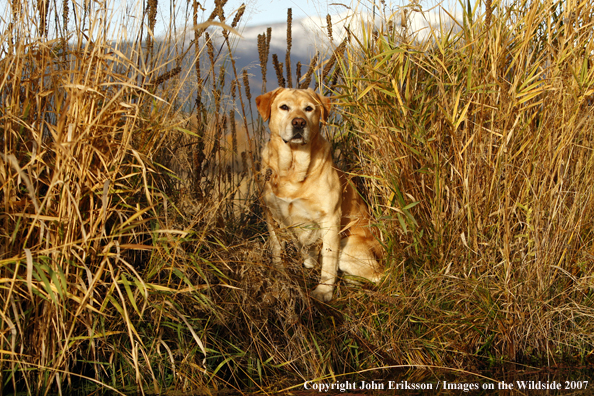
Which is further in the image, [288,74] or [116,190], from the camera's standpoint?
[288,74]

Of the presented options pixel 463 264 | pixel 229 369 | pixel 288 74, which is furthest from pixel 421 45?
pixel 229 369

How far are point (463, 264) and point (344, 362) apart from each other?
79cm

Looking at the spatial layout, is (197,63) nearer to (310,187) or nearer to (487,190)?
(310,187)

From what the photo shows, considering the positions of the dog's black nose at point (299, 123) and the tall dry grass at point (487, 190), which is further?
the dog's black nose at point (299, 123)

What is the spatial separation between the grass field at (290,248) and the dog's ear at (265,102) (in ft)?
1.17

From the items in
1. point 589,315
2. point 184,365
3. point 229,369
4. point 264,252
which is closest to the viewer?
point 184,365

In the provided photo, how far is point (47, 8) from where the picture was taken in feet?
7.77

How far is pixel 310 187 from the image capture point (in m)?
3.07

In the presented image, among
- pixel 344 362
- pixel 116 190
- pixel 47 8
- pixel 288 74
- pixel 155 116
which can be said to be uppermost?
pixel 47 8

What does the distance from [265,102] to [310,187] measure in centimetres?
66

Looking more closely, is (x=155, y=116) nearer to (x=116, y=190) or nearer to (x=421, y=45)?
(x=116, y=190)

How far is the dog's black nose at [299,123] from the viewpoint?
9.57ft

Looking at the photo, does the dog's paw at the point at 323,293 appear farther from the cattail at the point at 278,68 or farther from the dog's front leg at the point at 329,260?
the cattail at the point at 278,68

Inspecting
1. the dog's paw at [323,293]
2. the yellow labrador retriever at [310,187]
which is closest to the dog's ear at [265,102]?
the yellow labrador retriever at [310,187]
